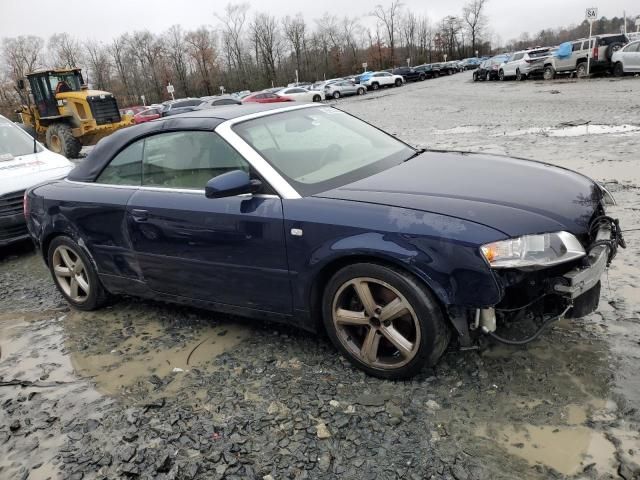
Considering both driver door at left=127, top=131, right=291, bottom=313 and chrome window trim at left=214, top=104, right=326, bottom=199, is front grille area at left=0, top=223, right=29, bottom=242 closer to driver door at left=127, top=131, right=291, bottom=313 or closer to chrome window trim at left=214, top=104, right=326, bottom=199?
driver door at left=127, top=131, right=291, bottom=313

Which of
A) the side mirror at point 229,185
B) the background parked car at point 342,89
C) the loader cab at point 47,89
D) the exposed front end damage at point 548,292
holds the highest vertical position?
the loader cab at point 47,89

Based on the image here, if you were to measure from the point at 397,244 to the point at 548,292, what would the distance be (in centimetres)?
78

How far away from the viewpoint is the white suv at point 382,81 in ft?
145

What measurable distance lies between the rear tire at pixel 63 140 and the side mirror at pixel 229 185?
53.0ft

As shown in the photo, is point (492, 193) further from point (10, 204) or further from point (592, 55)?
point (592, 55)

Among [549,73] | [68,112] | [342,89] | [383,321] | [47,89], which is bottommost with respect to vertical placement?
[342,89]

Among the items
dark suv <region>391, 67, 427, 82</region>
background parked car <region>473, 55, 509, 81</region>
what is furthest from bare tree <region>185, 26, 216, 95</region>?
background parked car <region>473, 55, 509, 81</region>

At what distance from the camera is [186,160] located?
363cm

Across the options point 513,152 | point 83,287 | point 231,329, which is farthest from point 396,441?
point 513,152

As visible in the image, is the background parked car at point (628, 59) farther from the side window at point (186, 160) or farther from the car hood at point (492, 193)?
the side window at point (186, 160)

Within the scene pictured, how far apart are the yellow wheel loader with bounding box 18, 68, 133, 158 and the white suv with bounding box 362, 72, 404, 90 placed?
2907 cm

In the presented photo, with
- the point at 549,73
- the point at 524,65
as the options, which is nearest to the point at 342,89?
the point at 524,65

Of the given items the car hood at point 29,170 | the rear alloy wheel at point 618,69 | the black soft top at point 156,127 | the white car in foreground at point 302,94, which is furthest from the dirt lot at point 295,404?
the white car in foreground at point 302,94

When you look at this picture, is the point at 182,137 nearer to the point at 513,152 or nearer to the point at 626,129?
the point at 513,152
